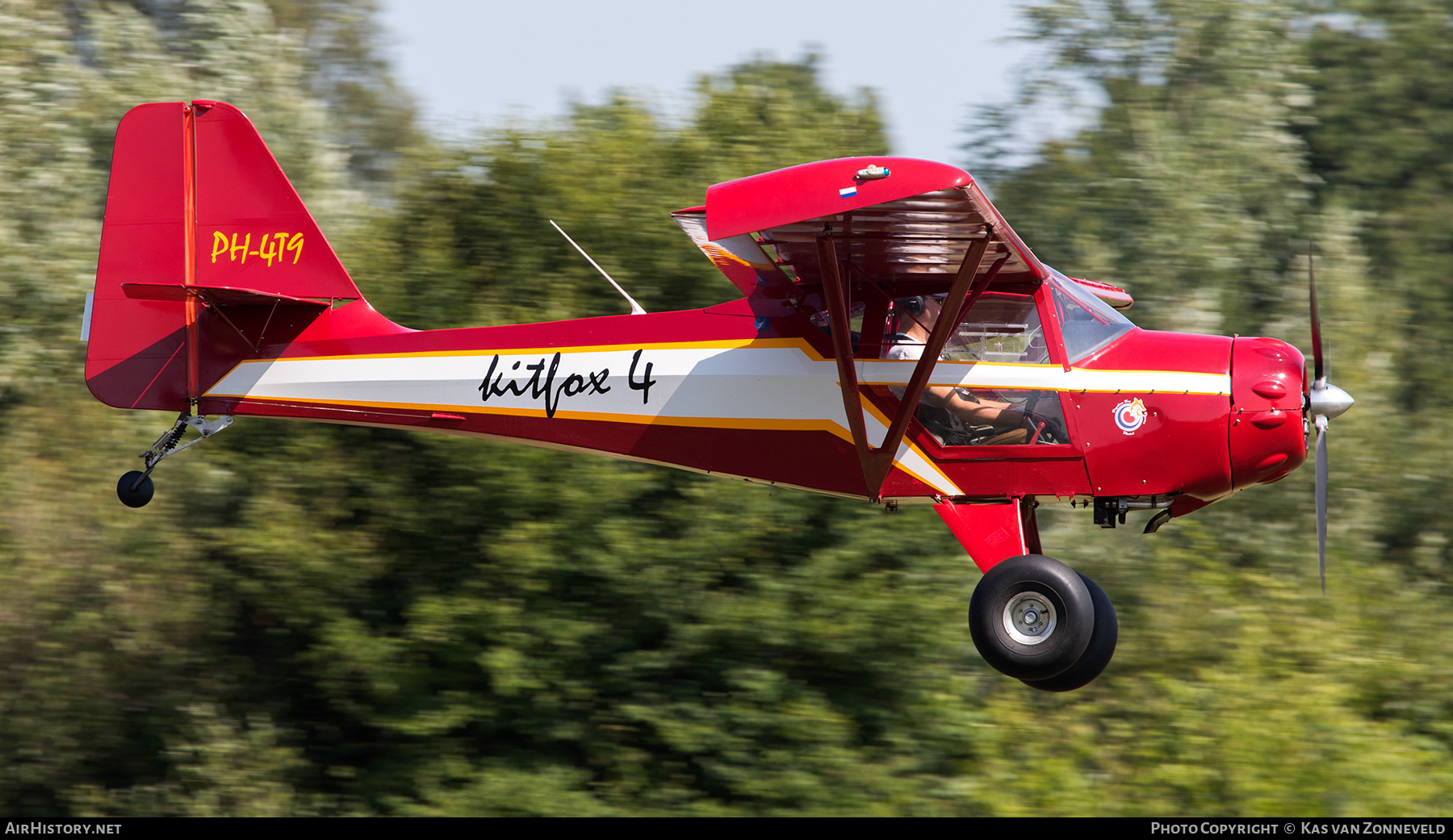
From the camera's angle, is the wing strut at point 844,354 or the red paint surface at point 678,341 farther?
the red paint surface at point 678,341

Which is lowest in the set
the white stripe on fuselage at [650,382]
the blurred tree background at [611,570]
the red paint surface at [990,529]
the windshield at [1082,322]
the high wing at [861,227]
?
the blurred tree background at [611,570]

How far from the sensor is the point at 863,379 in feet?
24.2

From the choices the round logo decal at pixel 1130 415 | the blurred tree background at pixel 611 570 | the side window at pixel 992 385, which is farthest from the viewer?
the blurred tree background at pixel 611 570

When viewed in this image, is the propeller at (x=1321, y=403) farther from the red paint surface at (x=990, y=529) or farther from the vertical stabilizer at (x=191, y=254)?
the vertical stabilizer at (x=191, y=254)

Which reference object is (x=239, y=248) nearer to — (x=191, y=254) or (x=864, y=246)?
(x=191, y=254)

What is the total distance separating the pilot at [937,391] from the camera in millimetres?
7215

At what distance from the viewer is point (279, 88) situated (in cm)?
1770

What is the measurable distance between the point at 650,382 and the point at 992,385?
6.80 feet

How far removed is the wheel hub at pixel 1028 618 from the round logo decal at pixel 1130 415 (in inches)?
40.2

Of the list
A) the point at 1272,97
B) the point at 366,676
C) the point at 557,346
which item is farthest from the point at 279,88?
the point at 1272,97

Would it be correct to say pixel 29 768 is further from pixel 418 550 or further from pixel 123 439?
pixel 418 550

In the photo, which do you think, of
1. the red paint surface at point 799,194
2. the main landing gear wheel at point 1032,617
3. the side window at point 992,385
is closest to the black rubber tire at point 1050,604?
the main landing gear wheel at point 1032,617

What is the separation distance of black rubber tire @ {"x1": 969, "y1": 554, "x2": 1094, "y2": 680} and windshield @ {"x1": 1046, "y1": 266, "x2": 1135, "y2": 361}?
3.90 ft

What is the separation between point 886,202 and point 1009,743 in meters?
10.3
